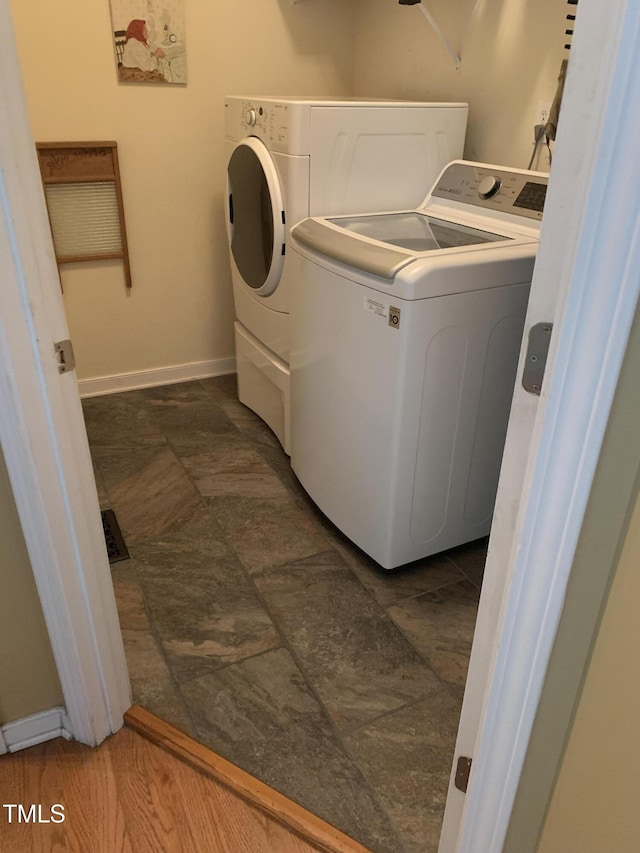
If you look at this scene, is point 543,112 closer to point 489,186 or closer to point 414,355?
point 489,186

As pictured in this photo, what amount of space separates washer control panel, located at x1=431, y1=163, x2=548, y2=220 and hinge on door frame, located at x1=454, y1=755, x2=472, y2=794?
138cm

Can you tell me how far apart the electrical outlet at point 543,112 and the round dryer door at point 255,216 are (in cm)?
82

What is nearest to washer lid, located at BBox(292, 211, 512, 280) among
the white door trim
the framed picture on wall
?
the white door trim

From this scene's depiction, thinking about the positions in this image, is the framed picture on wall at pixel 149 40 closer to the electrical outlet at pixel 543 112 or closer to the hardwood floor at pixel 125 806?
the electrical outlet at pixel 543 112

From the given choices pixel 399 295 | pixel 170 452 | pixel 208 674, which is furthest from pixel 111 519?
pixel 399 295

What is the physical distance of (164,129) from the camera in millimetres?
2646

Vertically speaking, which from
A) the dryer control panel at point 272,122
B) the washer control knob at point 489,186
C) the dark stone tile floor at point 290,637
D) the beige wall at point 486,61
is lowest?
the dark stone tile floor at point 290,637

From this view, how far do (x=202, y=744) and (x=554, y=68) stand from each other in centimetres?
203

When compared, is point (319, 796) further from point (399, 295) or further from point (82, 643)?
point (399, 295)

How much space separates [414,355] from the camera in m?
1.56

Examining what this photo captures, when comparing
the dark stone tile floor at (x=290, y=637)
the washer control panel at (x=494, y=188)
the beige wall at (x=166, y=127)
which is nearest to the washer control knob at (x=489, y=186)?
the washer control panel at (x=494, y=188)

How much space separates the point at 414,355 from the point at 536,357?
86cm

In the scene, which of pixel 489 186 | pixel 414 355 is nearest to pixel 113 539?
pixel 414 355

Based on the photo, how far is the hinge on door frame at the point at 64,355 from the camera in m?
1.03
